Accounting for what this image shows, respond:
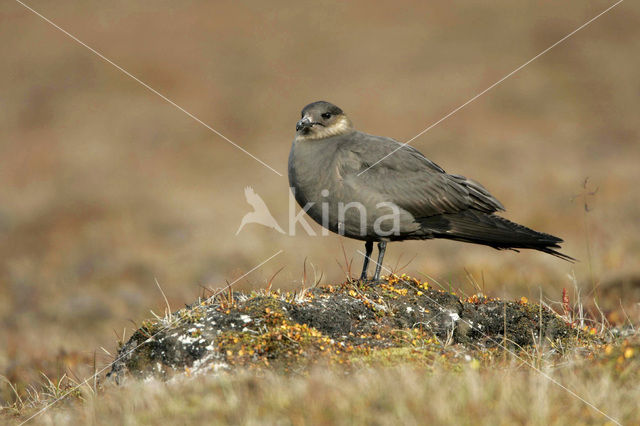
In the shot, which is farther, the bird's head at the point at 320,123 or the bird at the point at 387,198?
the bird's head at the point at 320,123

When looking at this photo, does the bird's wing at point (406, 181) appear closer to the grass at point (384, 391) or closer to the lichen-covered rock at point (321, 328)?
the lichen-covered rock at point (321, 328)

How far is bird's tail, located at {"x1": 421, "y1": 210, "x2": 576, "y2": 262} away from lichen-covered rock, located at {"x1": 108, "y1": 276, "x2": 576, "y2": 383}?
2.04 ft

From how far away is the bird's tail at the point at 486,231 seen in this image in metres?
5.72

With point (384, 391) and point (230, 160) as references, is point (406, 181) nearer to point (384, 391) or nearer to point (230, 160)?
point (384, 391)

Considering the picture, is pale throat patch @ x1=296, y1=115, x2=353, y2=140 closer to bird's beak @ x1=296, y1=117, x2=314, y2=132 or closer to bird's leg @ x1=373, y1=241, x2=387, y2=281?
bird's beak @ x1=296, y1=117, x2=314, y2=132

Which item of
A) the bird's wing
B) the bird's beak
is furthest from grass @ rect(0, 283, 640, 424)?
the bird's beak

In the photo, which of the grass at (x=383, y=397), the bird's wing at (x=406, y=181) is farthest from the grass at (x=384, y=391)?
the bird's wing at (x=406, y=181)

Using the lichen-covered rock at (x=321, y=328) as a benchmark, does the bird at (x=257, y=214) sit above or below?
below

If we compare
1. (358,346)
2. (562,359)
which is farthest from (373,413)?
(562,359)

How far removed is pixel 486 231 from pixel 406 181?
794mm

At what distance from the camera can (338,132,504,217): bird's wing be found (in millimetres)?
5816

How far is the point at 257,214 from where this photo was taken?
52.0 feet

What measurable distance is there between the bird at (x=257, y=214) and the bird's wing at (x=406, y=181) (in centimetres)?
781

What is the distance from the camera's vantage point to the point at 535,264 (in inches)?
432
